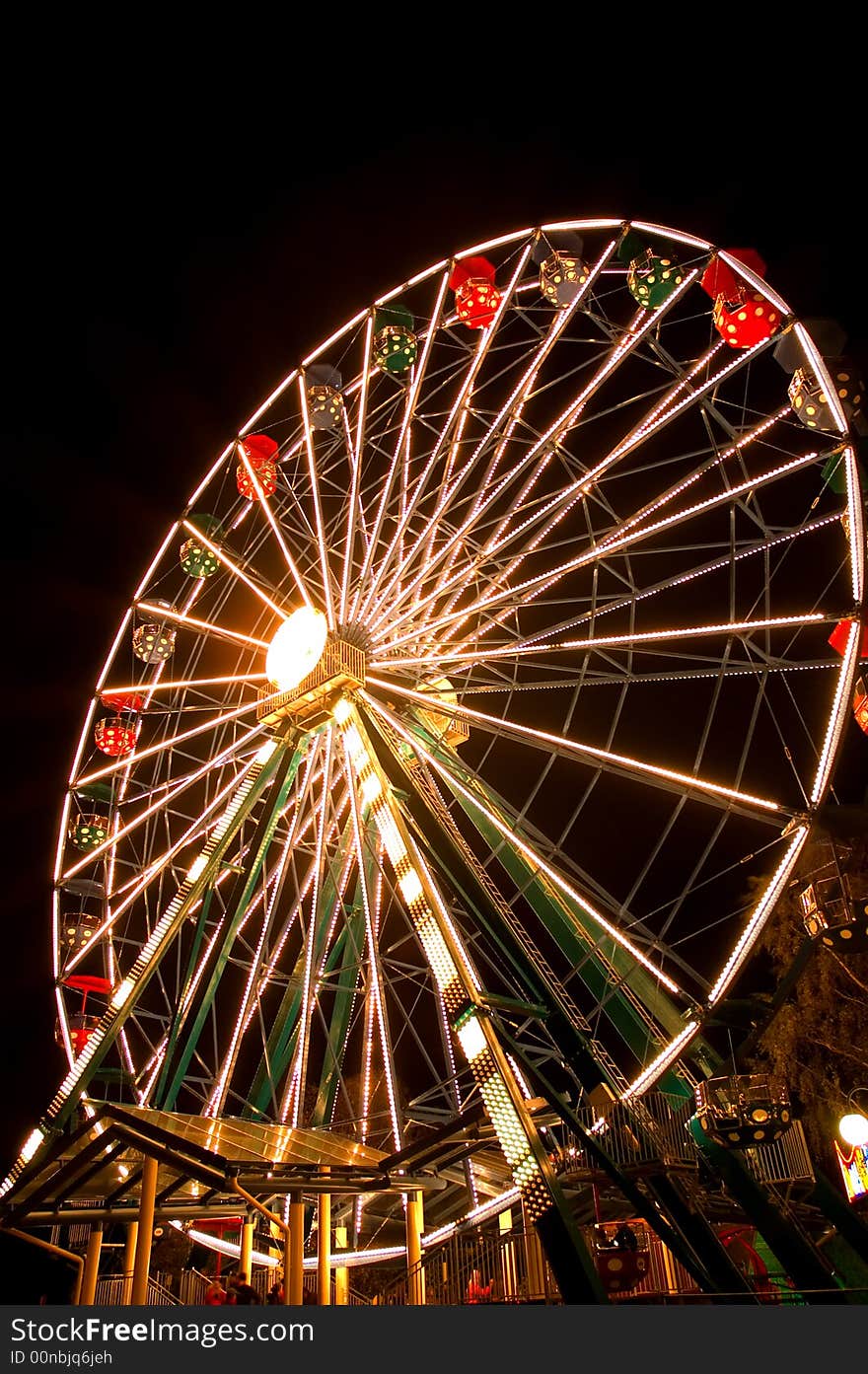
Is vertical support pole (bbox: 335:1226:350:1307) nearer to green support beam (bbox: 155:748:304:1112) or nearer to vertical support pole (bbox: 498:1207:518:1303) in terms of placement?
green support beam (bbox: 155:748:304:1112)

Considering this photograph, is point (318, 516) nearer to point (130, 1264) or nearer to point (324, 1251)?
point (130, 1264)

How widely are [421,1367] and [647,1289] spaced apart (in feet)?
22.1

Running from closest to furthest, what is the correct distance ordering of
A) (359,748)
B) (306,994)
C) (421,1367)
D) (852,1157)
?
(421,1367), (359,748), (306,994), (852,1157)

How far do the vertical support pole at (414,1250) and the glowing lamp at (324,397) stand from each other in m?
10.9

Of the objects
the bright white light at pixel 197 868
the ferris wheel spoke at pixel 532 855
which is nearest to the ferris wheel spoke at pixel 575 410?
the ferris wheel spoke at pixel 532 855

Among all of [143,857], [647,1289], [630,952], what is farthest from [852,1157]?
[143,857]

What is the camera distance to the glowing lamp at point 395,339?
1493 centimetres

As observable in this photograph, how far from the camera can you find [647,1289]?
1089 cm

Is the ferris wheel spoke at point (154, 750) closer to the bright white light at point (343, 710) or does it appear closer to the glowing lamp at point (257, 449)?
the bright white light at point (343, 710)

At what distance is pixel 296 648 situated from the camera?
528 inches

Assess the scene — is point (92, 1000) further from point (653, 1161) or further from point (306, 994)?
point (653, 1161)

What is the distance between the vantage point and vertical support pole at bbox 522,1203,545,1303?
34.0ft

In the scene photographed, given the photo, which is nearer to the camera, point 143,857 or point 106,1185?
point 106,1185

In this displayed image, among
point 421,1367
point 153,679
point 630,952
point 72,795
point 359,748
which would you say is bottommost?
point 421,1367
